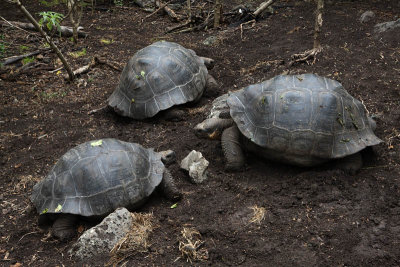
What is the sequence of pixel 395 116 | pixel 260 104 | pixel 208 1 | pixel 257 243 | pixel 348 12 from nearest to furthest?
pixel 257 243, pixel 260 104, pixel 395 116, pixel 348 12, pixel 208 1

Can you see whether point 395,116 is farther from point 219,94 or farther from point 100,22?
point 100,22

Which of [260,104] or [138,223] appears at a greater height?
[260,104]

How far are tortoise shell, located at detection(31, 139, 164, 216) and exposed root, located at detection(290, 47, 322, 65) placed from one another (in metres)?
4.10

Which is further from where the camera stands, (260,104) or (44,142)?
(44,142)

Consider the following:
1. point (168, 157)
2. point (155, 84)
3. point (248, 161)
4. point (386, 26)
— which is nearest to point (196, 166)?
point (168, 157)

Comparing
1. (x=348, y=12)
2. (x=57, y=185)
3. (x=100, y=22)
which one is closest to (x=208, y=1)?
(x=100, y=22)

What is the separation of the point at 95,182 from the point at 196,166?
1.32 meters

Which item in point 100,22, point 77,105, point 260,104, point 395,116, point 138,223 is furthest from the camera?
point 100,22

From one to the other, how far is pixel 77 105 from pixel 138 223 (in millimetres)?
3907

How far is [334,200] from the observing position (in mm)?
4398

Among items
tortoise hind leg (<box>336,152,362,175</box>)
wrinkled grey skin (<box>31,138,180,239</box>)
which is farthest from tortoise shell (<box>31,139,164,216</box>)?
tortoise hind leg (<box>336,152,362,175</box>)

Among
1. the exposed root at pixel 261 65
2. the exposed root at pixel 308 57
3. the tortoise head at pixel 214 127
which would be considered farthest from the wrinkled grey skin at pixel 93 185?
the exposed root at pixel 308 57

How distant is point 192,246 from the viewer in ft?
12.5

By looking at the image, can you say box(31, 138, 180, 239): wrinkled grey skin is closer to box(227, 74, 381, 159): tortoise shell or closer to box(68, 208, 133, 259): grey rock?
box(68, 208, 133, 259): grey rock
